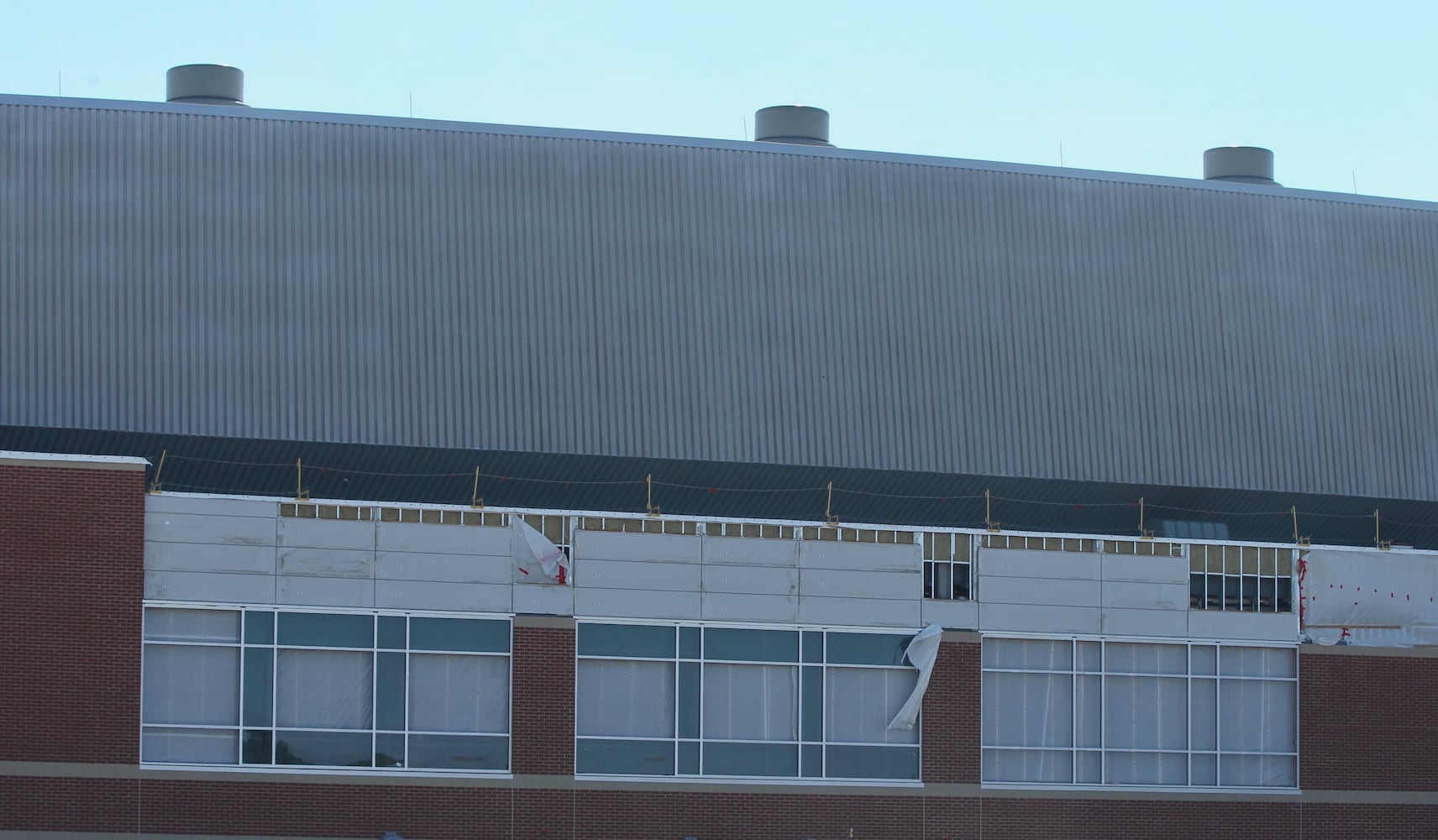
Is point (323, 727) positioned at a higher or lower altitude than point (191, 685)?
lower

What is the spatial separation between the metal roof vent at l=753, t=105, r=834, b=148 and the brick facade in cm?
1759

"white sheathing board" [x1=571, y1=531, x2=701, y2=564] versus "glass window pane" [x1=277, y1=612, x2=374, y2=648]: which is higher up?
"white sheathing board" [x1=571, y1=531, x2=701, y2=564]

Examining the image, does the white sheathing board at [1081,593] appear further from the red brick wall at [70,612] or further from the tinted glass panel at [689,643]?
the red brick wall at [70,612]

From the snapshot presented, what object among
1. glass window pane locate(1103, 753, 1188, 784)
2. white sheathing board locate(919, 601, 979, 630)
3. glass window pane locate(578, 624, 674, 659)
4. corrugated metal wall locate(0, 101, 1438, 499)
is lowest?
glass window pane locate(1103, 753, 1188, 784)

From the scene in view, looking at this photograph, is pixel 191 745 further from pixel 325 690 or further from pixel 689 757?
pixel 689 757

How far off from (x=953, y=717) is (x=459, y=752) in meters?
10.6

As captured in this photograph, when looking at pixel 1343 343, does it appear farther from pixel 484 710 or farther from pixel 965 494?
pixel 484 710

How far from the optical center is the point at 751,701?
123 feet

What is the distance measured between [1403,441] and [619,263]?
Answer: 833 inches

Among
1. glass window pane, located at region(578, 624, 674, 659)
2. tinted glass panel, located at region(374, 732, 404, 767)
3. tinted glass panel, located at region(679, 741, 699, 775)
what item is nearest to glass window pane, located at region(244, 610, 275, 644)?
tinted glass panel, located at region(374, 732, 404, 767)

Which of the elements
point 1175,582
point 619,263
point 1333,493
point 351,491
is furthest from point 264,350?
point 1333,493

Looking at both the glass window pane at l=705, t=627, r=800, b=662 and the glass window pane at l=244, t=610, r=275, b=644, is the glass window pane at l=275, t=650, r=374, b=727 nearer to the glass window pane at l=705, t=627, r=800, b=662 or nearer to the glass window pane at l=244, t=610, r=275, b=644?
the glass window pane at l=244, t=610, r=275, b=644

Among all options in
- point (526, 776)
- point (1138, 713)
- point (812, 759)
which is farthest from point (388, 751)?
point (1138, 713)

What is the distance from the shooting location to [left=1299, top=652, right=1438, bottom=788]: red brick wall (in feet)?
131
